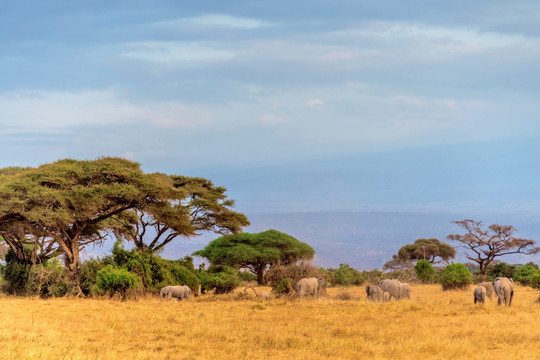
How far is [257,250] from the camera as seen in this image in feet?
137

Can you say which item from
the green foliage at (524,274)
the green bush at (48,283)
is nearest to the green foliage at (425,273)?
the green foliage at (524,274)

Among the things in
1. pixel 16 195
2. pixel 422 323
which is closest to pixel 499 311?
pixel 422 323

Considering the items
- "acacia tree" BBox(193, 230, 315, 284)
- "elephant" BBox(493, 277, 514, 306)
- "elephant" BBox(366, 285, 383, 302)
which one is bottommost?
"elephant" BBox(366, 285, 383, 302)

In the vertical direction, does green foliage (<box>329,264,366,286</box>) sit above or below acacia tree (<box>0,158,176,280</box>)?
below

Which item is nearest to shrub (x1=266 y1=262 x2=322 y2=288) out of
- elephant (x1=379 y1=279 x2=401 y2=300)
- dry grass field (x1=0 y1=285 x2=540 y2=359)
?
elephant (x1=379 y1=279 x2=401 y2=300)

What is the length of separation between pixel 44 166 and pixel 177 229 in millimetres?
7529

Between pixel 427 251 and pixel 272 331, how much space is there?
4680cm

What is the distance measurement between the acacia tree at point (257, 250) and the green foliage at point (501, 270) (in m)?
14.7

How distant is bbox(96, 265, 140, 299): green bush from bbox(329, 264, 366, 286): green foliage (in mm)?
17857

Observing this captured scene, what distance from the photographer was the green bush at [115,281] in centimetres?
2492

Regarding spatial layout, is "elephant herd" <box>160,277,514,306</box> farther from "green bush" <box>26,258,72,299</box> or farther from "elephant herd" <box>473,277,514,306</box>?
"green bush" <box>26,258,72,299</box>

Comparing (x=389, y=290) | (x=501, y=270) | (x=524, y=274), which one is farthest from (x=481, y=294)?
(x=501, y=270)

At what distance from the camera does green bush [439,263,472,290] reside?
103 feet

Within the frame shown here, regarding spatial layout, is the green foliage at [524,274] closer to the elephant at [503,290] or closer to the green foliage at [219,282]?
the elephant at [503,290]
